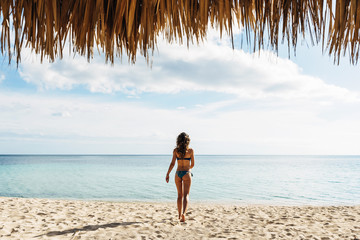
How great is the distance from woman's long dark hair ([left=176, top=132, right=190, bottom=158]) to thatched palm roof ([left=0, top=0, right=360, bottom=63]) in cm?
275

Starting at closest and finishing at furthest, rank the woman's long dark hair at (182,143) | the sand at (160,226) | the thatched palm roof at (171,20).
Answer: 1. the thatched palm roof at (171,20)
2. the sand at (160,226)
3. the woman's long dark hair at (182,143)

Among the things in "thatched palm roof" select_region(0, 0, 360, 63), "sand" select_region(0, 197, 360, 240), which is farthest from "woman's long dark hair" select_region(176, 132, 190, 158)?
"thatched palm roof" select_region(0, 0, 360, 63)

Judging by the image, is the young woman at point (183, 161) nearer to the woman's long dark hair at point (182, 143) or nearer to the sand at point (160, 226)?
the woman's long dark hair at point (182, 143)

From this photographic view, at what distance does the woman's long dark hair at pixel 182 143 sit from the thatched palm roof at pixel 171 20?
2.75m

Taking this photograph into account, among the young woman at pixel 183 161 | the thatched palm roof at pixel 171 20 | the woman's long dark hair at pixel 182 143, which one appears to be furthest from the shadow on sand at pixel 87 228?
the thatched palm roof at pixel 171 20

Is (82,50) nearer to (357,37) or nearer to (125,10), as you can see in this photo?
(125,10)

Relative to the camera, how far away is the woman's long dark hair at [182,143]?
444 cm

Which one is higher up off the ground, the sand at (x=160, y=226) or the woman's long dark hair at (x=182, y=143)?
the woman's long dark hair at (x=182, y=143)

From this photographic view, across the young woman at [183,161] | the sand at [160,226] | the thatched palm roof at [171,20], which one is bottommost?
the sand at [160,226]

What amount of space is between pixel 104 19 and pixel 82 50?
262 millimetres

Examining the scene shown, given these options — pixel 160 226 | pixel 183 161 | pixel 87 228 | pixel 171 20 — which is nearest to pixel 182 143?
pixel 183 161

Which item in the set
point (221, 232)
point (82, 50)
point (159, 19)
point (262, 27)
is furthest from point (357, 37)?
point (221, 232)

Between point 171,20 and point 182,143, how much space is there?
9.59ft

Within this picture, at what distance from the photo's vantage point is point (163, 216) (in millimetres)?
5328
